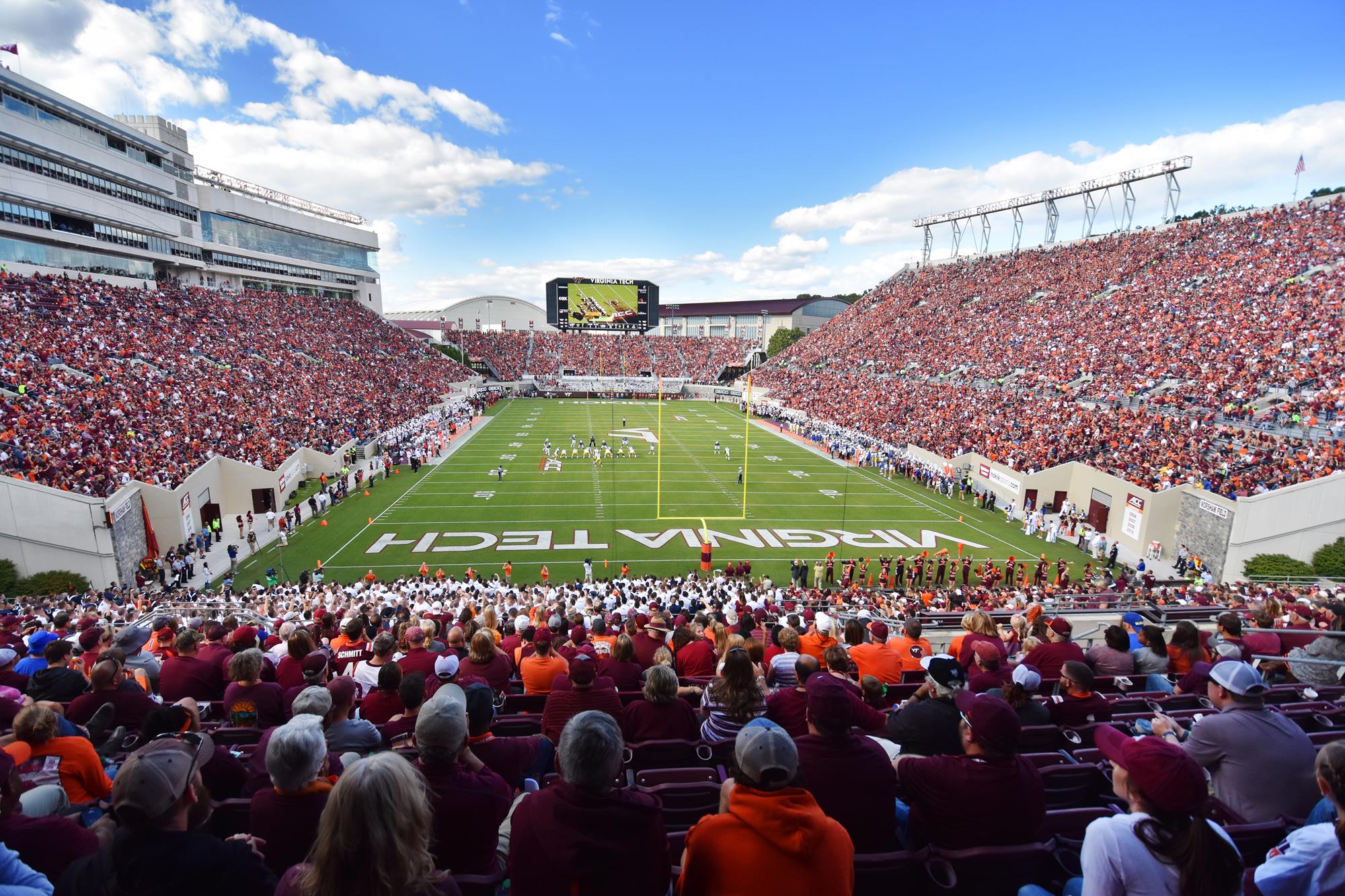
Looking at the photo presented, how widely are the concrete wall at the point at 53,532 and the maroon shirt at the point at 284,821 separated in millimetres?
18532

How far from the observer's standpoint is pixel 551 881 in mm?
2365

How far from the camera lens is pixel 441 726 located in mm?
2688

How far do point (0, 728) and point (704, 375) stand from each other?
7773cm

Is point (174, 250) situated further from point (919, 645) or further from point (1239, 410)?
point (1239, 410)

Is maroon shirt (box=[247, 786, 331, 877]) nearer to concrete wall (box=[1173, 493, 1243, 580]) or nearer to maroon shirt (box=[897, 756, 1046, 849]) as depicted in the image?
maroon shirt (box=[897, 756, 1046, 849])

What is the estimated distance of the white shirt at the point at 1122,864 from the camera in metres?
2.18

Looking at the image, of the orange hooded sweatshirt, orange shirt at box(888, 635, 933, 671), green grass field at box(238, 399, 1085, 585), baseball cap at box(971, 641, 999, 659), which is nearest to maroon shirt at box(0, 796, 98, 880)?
the orange hooded sweatshirt

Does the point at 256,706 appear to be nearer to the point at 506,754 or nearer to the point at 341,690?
the point at 341,690

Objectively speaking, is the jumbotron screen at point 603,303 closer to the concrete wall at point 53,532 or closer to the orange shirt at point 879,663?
the concrete wall at point 53,532

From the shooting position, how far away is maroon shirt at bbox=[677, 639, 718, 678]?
20.7 ft

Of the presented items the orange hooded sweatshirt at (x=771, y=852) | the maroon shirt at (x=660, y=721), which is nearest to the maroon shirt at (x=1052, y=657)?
the maroon shirt at (x=660, y=721)

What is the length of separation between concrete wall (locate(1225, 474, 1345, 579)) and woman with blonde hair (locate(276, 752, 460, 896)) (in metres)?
23.5

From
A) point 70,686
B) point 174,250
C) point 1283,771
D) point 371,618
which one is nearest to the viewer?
Result: point 1283,771

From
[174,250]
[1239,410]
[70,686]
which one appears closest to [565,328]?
[174,250]
